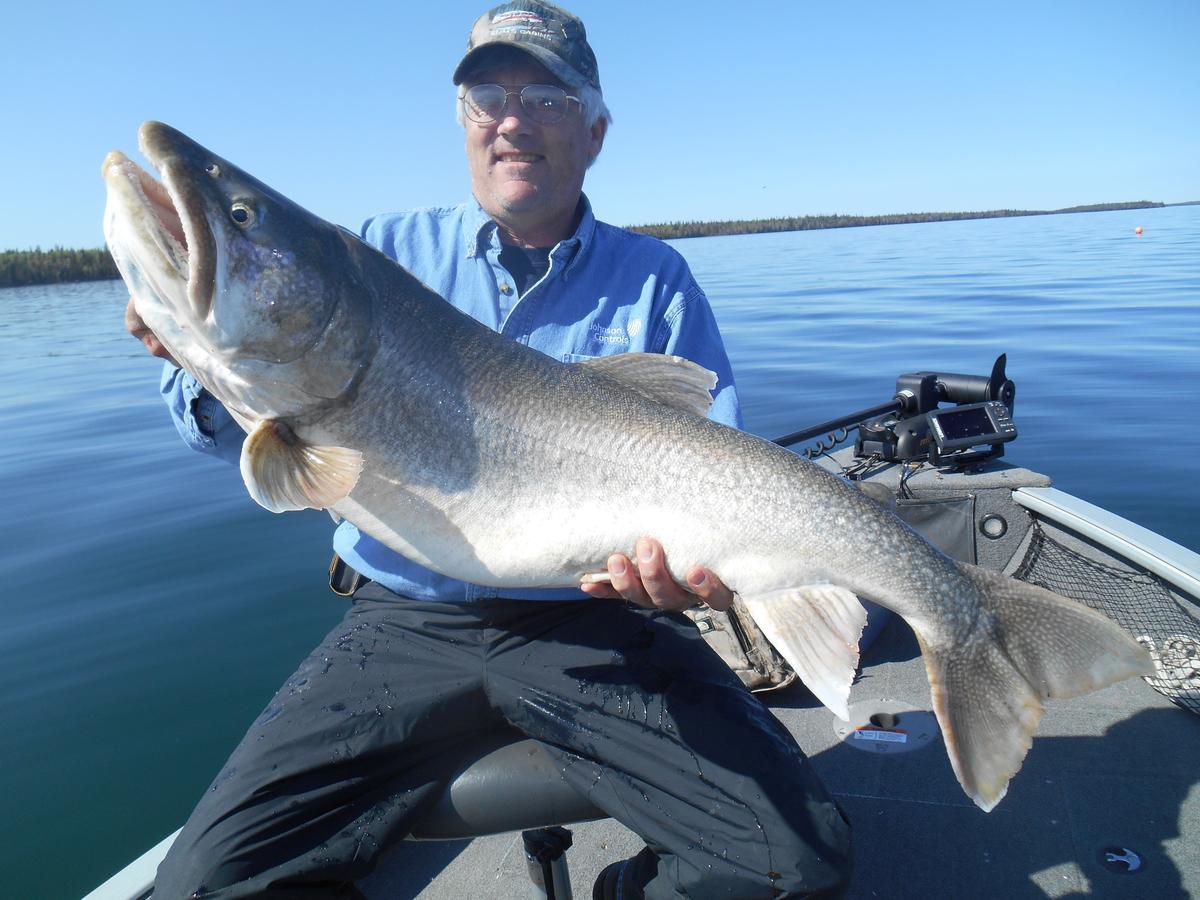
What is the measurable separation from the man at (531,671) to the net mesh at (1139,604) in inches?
104

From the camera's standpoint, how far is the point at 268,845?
2.30 meters

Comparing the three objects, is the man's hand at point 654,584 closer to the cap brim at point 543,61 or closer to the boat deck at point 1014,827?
the boat deck at point 1014,827

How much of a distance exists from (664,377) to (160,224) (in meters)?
1.65

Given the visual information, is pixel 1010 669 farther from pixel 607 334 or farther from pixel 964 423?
pixel 964 423

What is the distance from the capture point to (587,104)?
362 cm

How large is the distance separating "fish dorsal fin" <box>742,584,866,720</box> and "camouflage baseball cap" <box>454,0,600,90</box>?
250cm

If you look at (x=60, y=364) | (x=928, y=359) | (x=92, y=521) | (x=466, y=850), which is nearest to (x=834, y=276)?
(x=928, y=359)

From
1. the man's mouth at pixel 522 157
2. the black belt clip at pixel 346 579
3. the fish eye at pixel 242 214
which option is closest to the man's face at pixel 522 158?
the man's mouth at pixel 522 157

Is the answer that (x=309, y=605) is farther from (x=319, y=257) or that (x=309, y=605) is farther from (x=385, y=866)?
(x=319, y=257)

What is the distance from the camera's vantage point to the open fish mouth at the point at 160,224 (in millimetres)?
2191

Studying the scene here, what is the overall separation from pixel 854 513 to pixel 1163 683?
9.17 feet

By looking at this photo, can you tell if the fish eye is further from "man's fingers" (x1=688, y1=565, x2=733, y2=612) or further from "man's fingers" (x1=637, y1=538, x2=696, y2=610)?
"man's fingers" (x1=688, y1=565, x2=733, y2=612)

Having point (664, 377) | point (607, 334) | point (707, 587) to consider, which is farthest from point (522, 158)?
point (707, 587)

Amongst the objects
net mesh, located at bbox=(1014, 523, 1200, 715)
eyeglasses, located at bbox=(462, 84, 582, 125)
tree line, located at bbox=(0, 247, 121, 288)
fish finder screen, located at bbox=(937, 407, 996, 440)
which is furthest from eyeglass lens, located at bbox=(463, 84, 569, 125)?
tree line, located at bbox=(0, 247, 121, 288)
